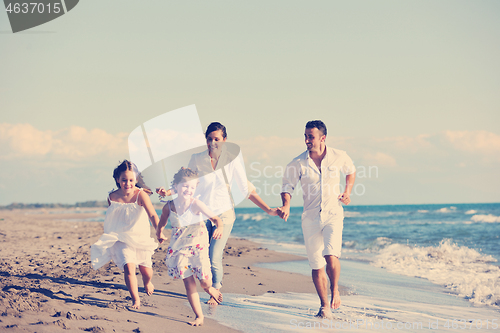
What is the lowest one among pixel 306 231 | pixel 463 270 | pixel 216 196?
pixel 463 270

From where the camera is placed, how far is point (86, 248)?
9.55 m

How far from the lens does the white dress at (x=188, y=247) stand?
12.9ft

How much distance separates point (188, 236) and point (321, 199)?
1.54 meters

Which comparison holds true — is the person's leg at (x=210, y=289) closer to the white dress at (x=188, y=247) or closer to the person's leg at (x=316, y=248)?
the white dress at (x=188, y=247)

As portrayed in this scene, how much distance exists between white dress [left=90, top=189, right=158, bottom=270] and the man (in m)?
1.61

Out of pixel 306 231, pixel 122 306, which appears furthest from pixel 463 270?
pixel 122 306

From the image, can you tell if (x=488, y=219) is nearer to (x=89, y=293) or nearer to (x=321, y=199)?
(x=321, y=199)

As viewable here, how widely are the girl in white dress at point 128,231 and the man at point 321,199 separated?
1601 mm

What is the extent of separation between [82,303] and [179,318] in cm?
115

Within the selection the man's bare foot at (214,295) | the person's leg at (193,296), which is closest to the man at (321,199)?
the man's bare foot at (214,295)

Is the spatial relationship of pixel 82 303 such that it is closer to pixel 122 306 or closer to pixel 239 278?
pixel 122 306

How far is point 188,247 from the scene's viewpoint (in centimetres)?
397

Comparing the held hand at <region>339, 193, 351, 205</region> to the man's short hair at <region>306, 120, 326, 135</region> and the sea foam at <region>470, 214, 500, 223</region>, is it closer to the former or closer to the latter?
the man's short hair at <region>306, 120, 326, 135</region>

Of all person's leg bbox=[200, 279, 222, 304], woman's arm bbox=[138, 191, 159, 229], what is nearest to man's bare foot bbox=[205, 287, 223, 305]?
person's leg bbox=[200, 279, 222, 304]
